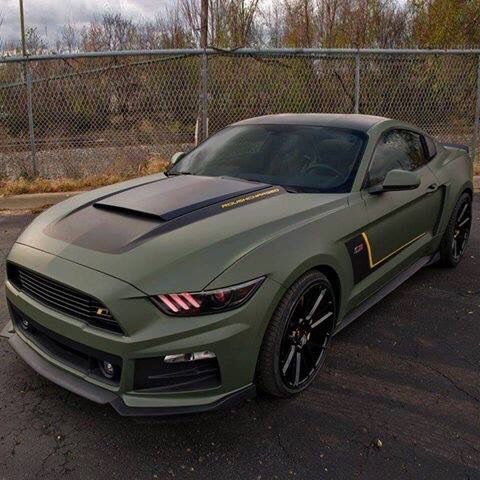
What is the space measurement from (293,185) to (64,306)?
1.60m

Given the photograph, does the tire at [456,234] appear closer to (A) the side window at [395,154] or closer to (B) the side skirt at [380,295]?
(B) the side skirt at [380,295]

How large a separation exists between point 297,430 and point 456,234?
288 cm

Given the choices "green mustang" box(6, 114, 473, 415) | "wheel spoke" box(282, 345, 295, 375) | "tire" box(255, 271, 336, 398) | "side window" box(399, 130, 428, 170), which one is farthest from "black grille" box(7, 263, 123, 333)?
"side window" box(399, 130, 428, 170)

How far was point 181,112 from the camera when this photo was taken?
8.17 m

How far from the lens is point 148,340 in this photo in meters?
2.05

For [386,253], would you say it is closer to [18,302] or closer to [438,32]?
[18,302]

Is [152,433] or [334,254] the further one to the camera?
[334,254]

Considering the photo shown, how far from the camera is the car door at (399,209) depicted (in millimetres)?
3139

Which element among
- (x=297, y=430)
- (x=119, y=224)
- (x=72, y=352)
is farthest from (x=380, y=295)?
(x=72, y=352)

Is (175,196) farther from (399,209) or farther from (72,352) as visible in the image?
(399,209)

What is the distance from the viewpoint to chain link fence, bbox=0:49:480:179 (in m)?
A: 7.77

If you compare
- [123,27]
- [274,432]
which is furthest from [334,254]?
[123,27]

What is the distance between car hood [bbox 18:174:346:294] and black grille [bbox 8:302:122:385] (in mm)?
357

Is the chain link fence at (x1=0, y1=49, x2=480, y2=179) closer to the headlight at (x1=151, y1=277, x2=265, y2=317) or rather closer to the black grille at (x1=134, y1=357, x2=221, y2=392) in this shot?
the headlight at (x1=151, y1=277, x2=265, y2=317)
